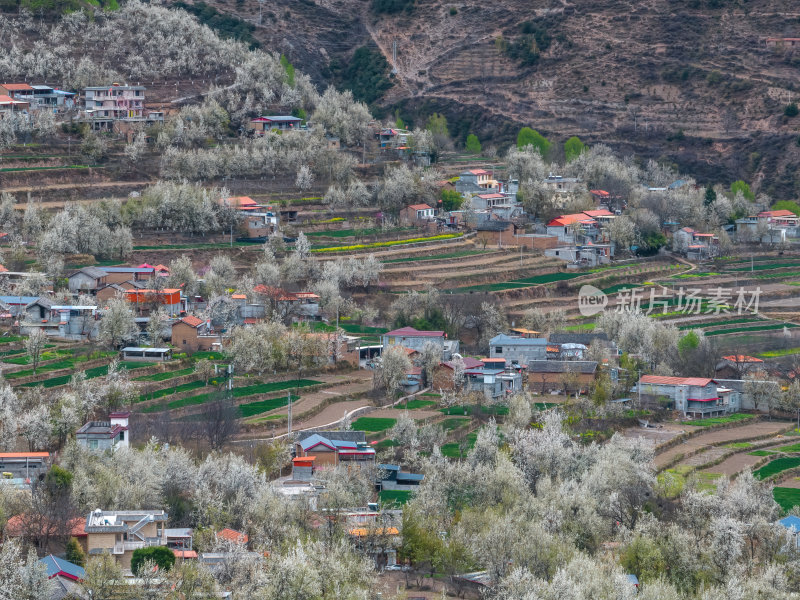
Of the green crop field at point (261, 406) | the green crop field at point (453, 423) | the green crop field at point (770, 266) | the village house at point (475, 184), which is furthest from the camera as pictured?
the village house at point (475, 184)

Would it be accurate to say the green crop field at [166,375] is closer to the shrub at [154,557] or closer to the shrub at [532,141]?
the shrub at [154,557]

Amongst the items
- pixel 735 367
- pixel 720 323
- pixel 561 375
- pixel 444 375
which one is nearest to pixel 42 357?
pixel 444 375

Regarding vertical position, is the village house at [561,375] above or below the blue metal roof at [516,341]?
below

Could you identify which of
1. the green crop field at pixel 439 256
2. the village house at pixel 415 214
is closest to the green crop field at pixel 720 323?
the green crop field at pixel 439 256

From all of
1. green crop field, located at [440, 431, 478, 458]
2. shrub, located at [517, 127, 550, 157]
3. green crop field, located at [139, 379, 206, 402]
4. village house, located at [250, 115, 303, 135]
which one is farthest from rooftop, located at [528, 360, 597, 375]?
shrub, located at [517, 127, 550, 157]

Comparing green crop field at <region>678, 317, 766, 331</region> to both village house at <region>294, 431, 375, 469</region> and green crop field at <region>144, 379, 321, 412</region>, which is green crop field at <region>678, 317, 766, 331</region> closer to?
green crop field at <region>144, 379, 321, 412</region>

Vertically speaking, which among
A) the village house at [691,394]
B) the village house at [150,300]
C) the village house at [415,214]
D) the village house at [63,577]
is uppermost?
the village house at [415,214]
